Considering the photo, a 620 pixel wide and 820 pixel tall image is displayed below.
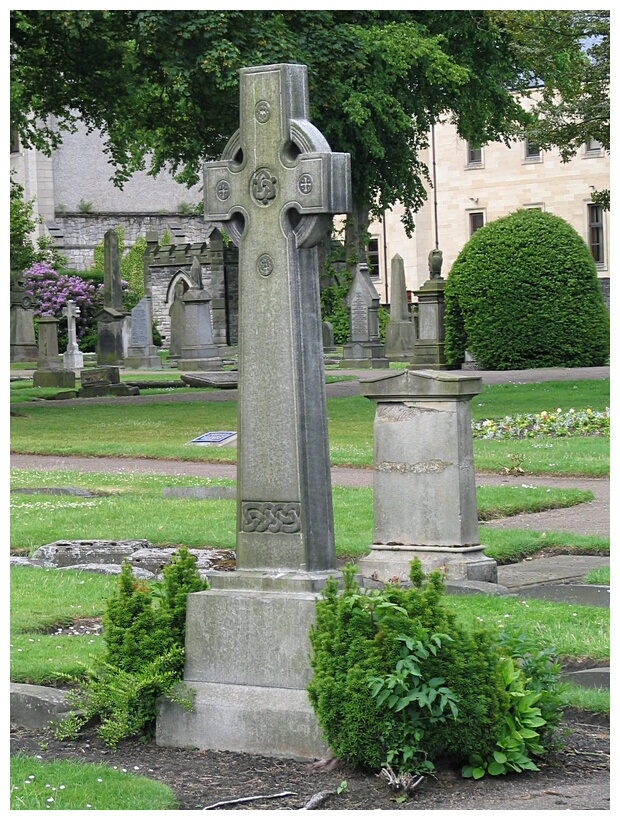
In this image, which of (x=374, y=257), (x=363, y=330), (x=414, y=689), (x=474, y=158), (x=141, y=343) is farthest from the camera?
(x=374, y=257)

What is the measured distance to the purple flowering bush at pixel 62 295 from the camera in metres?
52.7

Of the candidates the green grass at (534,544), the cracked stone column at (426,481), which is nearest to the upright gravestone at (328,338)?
the green grass at (534,544)

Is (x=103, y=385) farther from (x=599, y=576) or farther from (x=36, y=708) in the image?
(x=36, y=708)

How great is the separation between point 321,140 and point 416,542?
398 cm

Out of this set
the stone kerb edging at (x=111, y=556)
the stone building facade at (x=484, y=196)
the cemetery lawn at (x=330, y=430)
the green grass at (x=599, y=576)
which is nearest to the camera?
the green grass at (x=599, y=576)

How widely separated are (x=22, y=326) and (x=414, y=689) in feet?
142

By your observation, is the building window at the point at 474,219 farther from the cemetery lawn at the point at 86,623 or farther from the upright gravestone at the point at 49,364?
the cemetery lawn at the point at 86,623

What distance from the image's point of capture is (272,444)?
245 inches

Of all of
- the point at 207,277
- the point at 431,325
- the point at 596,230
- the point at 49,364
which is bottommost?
the point at 49,364

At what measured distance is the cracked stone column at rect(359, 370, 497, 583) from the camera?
30.6 ft

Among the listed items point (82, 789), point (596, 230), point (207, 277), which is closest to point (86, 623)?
point (82, 789)

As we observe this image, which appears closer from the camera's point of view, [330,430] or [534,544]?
[534,544]

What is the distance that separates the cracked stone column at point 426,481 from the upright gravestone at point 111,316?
29.0 m

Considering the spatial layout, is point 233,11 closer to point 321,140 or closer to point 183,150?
point 183,150
